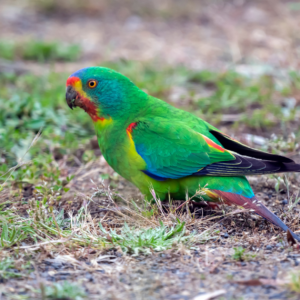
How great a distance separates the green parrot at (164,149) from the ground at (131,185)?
206 mm

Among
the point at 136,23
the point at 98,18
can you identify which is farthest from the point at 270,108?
the point at 98,18

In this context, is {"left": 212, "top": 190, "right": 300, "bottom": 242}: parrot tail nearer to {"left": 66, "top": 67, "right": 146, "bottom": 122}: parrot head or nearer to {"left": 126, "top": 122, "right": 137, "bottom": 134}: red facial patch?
{"left": 126, "top": 122, "right": 137, "bottom": 134}: red facial patch

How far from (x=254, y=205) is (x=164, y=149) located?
31.6 inches

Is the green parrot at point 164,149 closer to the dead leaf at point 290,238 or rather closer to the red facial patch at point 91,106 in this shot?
the red facial patch at point 91,106

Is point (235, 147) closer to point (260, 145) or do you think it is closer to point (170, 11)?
point (260, 145)

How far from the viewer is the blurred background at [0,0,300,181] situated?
461 cm

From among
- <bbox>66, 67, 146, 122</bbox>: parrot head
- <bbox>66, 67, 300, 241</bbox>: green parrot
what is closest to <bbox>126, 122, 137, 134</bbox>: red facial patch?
<bbox>66, 67, 300, 241</bbox>: green parrot

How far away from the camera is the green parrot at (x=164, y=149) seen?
127 inches

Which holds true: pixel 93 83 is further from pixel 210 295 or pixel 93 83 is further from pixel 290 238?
pixel 210 295

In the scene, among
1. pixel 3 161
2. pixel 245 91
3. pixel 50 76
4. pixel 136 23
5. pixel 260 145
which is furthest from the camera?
pixel 136 23

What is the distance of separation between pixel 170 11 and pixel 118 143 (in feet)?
25.6

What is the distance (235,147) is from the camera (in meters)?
3.54

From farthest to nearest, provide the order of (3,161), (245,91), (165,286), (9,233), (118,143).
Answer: (245,91) → (3,161) → (118,143) → (9,233) → (165,286)

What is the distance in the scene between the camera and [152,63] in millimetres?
6988
